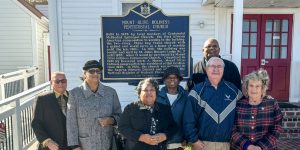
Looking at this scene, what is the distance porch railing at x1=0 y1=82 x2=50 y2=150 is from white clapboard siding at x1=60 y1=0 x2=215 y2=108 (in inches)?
Result: 89.9

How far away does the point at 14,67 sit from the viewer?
13.6 m

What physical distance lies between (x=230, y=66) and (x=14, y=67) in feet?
40.6

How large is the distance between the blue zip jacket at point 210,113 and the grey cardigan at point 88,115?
0.78 m

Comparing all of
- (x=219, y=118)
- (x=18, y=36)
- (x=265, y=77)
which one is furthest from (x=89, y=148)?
(x=18, y=36)

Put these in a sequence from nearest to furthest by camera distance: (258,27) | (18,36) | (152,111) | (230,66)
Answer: (152,111)
(230,66)
(258,27)
(18,36)

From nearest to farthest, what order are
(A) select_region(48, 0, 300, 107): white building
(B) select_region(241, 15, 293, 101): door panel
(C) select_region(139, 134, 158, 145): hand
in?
(C) select_region(139, 134, 158, 145): hand, (A) select_region(48, 0, 300, 107): white building, (B) select_region(241, 15, 293, 101): door panel

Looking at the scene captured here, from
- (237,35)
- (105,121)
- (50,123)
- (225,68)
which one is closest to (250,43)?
(237,35)

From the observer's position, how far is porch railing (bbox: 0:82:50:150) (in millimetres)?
4287

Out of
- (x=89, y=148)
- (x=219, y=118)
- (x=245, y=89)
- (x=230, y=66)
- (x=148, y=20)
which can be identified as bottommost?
(x=89, y=148)

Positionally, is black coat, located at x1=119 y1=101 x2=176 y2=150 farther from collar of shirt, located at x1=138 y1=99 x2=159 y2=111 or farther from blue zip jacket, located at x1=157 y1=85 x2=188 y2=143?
blue zip jacket, located at x1=157 y1=85 x2=188 y2=143

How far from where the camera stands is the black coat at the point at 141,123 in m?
2.84

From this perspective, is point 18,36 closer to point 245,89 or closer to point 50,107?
point 50,107

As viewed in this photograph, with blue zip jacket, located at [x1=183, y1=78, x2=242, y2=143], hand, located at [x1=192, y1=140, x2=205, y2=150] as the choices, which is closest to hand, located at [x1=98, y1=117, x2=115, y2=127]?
blue zip jacket, located at [x1=183, y1=78, x2=242, y2=143]

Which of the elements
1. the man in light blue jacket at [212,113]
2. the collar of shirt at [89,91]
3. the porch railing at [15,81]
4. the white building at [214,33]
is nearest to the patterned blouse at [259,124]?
the man in light blue jacket at [212,113]
